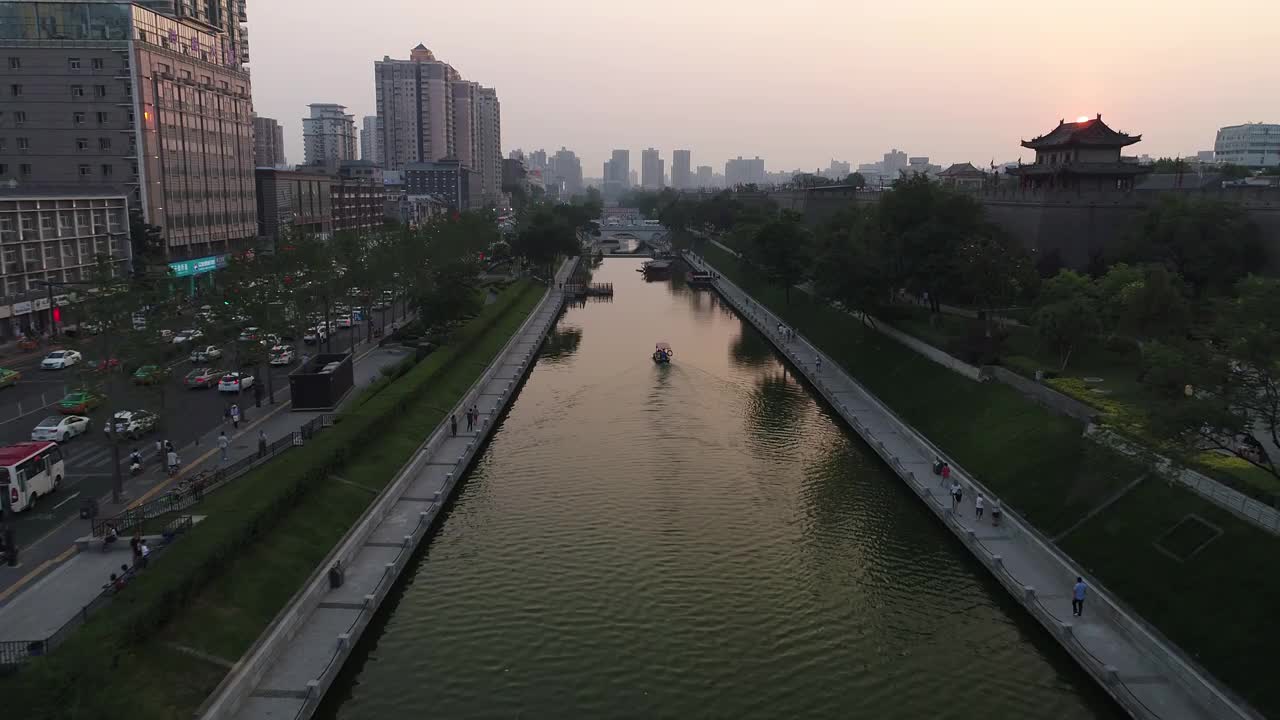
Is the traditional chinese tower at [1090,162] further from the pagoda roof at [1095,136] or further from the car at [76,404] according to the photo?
the car at [76,404]

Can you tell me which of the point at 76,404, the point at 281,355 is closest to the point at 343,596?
the point at 76,404

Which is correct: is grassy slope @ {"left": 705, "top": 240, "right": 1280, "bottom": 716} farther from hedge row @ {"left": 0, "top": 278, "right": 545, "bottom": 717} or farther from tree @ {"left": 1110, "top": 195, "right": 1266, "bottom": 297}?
hedge row @ {"left": 0, "top": 278, "right": 545, "bottom": 717}

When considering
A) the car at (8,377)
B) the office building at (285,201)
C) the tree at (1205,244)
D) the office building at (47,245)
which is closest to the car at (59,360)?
the car at (8,377)

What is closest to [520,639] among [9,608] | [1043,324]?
[9,608]

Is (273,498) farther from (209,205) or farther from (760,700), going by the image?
(209,205)

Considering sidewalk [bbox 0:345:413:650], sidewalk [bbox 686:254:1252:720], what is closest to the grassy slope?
sidewalk [bbox 686:254:1252:720]
